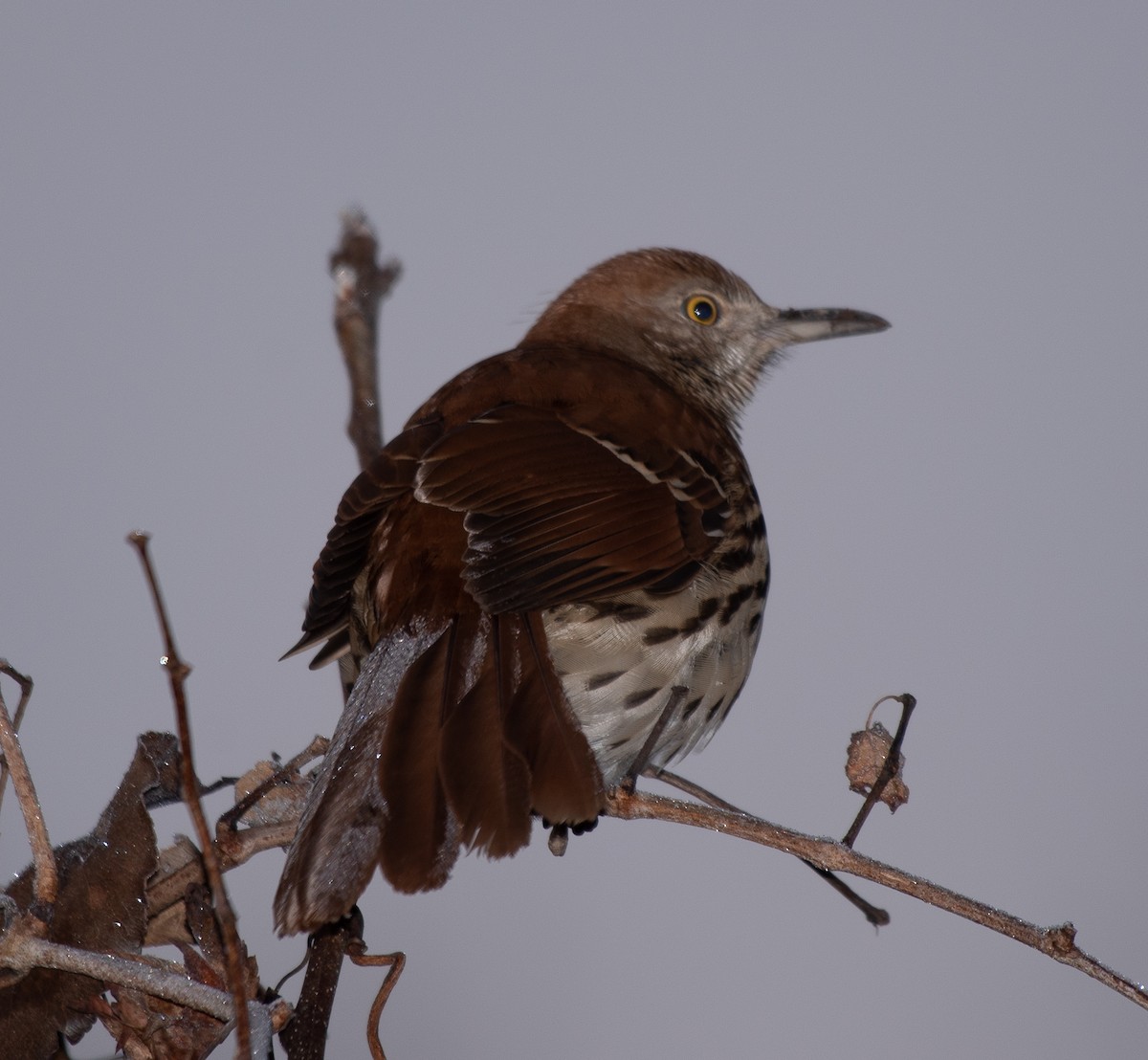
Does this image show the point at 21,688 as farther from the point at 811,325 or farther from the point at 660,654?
the point at 811,325

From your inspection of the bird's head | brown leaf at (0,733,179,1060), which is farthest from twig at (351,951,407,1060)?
the bird's head

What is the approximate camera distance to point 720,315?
175 inches

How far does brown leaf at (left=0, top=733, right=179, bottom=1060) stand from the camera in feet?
6.73

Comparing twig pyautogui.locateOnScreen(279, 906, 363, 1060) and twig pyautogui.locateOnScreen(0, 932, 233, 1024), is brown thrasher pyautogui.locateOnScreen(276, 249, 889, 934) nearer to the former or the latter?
twig pyautogui.locateOnScreen(279, 906, 363, 1060)

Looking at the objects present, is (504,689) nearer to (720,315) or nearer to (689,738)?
(689,738)

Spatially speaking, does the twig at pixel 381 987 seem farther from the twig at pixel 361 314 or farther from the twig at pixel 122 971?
the twig at pixel 361 314

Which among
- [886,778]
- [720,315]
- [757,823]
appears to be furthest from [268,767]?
[720,315]

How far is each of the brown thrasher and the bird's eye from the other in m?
0.65

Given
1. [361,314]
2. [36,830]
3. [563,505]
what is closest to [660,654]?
[563,505]

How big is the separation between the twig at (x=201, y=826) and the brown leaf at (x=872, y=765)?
1.12 m

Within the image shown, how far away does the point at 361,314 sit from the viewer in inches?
135

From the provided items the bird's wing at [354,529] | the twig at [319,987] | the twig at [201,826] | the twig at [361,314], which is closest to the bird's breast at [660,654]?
the bird's wing at [354,529]

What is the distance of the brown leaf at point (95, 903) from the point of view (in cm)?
205

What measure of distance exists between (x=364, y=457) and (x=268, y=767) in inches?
49.0
